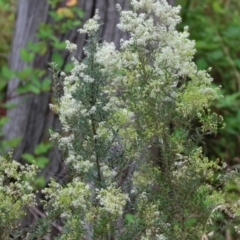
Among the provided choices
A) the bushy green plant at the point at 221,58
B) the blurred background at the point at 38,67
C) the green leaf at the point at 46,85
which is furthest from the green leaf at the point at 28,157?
the bushy green plant at the point at 221,58

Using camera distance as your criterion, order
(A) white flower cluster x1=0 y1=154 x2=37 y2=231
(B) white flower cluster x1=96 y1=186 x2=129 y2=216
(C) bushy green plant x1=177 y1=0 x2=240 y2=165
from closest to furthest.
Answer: (B) white flower cluster x1=96 y1=186 x2=129 y2=216
(A) white flower cluster x1=0 y1=154 x2=37 y2=231
(C) bushy green plant x1=177 y1=0 x2=240 y2=165

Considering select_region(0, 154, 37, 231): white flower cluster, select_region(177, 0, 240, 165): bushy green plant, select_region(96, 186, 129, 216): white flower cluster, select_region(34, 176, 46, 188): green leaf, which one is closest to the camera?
select_region(96, 186, 129, 216): white flower cluster

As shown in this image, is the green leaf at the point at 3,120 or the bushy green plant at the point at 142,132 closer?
the bushy green plant at the point at 142,132

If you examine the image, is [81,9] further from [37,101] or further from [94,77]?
[94,77]

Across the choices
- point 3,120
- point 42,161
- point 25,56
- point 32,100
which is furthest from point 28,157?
point 25,56

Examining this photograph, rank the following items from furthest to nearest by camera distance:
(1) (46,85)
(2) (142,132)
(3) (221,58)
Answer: (3) (221,58) → (1) (46,85) → (2) (142,132)

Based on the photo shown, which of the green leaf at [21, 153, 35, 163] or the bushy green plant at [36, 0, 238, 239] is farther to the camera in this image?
the green leaf at [21, 153, 35, 163]

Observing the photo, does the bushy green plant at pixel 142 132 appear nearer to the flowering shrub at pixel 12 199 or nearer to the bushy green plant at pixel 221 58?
the flowering shrub at pixel 12 199

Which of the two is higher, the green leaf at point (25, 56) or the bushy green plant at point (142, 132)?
the green leaf at point (25, 56)

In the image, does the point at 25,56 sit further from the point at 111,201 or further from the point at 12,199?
the point at 111,201

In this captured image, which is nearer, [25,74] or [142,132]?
[142,132]

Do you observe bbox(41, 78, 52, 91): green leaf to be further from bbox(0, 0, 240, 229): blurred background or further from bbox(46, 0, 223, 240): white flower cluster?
bbox(46, 0, 223, 240): white flower cluster

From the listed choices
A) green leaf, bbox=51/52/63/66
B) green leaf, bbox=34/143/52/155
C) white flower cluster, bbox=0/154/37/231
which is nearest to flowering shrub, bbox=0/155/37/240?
white flower cluster, bbox=0/154/37/231

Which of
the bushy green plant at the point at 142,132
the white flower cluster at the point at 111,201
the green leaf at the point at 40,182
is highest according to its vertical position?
the green leaf at the point at 40,182
